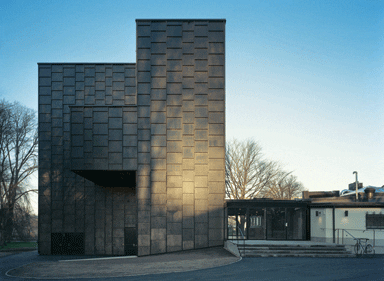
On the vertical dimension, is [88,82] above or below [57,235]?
above

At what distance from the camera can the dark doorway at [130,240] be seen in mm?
29609

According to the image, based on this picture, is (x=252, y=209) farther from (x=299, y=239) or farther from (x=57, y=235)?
(x=57, y=235)

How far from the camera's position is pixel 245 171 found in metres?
44.0

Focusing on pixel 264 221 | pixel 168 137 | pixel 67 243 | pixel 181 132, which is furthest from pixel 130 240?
pixel 264 221

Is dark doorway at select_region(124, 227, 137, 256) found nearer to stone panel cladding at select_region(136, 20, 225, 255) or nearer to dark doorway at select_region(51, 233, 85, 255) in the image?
dark doorway at select_region(51, 233, 85, 255)

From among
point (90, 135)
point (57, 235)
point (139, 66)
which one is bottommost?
point (57, 235)

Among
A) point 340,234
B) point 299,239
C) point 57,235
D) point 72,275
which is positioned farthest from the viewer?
point 57,235

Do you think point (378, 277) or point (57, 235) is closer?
point (378, 277)

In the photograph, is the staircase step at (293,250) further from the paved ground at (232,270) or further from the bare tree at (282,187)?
the bare tree at (282,187)

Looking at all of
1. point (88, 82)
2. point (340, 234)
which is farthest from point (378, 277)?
point (88, 82)

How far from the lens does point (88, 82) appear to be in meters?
31.7

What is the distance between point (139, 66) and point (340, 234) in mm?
16429

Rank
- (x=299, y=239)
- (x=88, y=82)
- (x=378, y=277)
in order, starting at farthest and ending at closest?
(x=88, y=82), (x=299, y=239), (x=378, y=277)

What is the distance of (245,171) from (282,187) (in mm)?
9545
